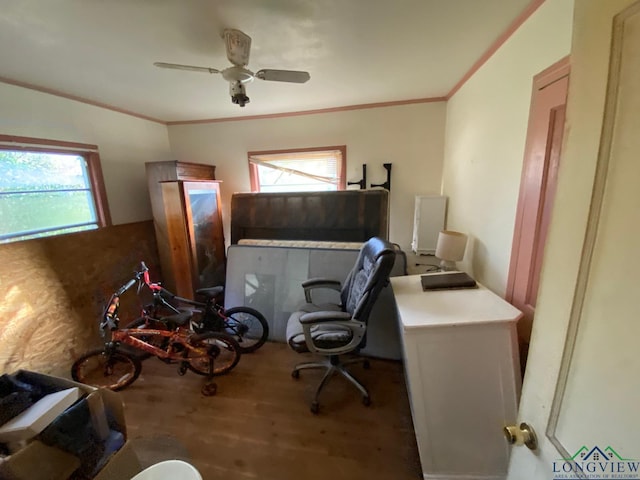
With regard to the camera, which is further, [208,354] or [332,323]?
[208,354]

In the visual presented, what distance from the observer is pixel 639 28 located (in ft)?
1.32

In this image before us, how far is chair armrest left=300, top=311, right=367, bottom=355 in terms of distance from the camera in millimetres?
1510

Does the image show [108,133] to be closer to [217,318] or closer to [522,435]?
[217,318]

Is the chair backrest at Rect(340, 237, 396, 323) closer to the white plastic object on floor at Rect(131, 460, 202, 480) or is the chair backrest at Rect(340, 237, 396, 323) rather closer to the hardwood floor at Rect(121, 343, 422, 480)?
the hardwood floor at Rect(121, 343, 422, 480)

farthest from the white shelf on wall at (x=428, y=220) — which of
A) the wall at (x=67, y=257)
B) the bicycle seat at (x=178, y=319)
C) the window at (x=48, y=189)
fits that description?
the window at (x=48, y=189)

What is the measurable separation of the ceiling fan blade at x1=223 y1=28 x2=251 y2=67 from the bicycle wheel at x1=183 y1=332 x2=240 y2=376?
1942mm

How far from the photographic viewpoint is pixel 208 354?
1.97 metres

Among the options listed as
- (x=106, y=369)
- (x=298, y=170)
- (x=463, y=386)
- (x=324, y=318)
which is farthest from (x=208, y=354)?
(x=298, y=170)

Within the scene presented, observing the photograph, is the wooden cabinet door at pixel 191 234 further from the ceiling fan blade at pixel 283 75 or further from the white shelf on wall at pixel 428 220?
the white shelf on wall at pixel 428 220

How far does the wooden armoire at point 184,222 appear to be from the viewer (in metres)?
2.71

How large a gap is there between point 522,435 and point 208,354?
1.99 metres

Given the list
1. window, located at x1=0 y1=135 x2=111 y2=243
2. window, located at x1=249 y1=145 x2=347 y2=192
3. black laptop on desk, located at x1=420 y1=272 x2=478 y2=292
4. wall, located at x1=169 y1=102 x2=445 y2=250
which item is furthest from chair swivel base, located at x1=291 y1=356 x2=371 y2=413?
window, located at x1=0 y1=135 x2=111 y2=243

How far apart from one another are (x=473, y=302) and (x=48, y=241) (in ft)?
10.2

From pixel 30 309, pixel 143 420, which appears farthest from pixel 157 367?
pixel 30 309
